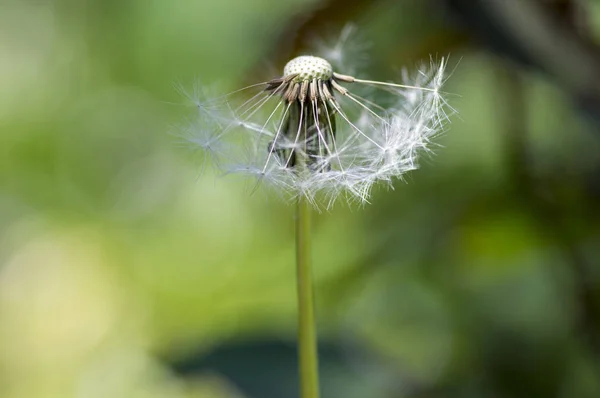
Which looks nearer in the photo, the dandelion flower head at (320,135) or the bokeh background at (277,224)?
the dandelion flower head at (320,135)

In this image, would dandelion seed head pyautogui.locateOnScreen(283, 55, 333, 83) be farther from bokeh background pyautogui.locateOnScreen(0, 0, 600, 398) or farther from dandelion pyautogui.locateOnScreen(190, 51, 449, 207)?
bokeh background pyautogui.locateOnScreen(0, 0, 600, 398)

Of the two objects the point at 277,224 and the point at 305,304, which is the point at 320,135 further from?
the point at 277,224

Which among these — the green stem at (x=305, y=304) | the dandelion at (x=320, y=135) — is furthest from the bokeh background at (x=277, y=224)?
the green stem at (x=305, y=304)

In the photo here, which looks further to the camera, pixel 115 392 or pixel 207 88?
pixel 115 392

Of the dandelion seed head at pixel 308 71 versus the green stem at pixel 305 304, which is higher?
the dandelion seed head at pixel 308 71

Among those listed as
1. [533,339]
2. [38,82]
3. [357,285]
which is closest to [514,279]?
[533,339]

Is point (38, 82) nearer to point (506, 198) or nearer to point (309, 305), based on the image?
point (506, 198)

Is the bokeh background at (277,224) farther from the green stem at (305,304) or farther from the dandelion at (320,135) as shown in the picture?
the green stem at (305,304)

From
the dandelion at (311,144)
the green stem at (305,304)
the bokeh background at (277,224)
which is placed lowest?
the green stem at (305,304)
